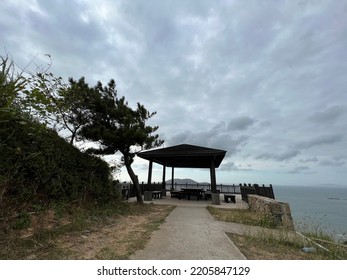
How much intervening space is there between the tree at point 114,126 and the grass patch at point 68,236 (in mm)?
3080

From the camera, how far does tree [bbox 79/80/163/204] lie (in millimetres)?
8398

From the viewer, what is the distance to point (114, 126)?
9016 millimetres

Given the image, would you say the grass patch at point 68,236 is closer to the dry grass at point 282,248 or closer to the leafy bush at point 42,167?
the leafy bush at point 42,167

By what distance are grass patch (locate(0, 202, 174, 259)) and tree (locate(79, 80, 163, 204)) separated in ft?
10.1

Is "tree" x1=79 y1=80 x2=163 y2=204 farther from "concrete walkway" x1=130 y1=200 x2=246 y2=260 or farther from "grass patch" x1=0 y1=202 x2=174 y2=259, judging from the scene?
"concrete walkway" x1=130 y1=200 x2=246 y2=260

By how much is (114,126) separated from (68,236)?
542 cm

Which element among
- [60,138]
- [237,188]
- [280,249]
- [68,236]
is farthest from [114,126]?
[237,188]

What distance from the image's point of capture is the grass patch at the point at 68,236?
3258 mm

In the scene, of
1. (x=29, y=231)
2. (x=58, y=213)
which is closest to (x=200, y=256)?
(x=29, y=231)

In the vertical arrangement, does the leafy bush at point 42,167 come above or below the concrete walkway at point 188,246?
above

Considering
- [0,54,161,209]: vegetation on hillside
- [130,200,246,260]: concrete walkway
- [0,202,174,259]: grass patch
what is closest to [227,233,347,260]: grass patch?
[130,200,246,260]: concrete walkway

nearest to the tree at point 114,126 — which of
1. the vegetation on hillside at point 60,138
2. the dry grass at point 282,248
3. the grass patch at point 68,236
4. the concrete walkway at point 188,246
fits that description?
the vegetation on hillside at point 60,138

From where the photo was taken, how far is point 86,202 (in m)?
6.64

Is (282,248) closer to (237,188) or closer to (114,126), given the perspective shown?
(114,126)
